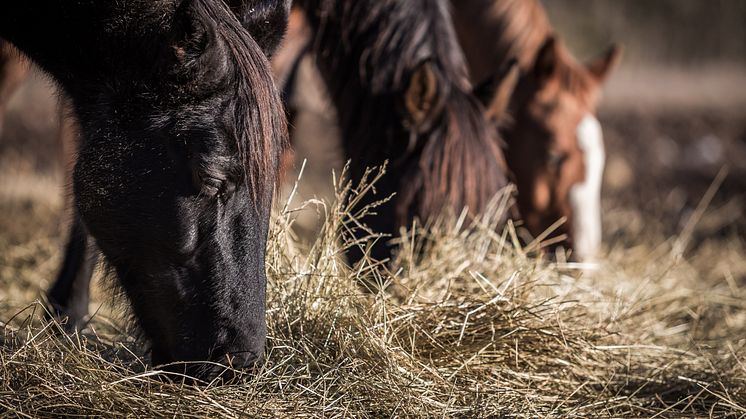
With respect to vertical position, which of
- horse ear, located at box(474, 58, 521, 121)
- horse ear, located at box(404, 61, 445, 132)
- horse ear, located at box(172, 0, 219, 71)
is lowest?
horse ear, located at box(474, 58, 521, 121)

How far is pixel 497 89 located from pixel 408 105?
477 mm

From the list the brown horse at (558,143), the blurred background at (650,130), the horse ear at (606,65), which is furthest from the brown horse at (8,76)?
the horse ear at (606,65)

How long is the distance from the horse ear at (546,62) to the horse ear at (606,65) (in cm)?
Result: 33

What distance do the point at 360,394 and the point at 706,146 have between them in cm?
696

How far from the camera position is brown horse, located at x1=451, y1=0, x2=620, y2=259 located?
11.7ft

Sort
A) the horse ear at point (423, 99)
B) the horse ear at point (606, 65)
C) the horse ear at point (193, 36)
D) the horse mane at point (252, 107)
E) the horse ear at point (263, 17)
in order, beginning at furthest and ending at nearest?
the horse ear at point (606, 65) < the horse ear at point (423, 99) < the horse ear at point (263, 17) < the horse mane at point (252, 107) < the horse ear at point (193, 36)

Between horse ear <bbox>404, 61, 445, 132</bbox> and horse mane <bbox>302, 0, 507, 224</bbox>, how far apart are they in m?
0.02

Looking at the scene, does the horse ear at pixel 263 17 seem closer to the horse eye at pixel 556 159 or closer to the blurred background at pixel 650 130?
the blurred background at pixel 650 130

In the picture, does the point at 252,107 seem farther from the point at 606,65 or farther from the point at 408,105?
the point at 606,65

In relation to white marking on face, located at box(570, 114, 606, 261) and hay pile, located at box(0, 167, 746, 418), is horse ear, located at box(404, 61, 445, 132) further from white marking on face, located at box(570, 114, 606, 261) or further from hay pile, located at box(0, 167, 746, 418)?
white marking on face, located at box(570, 114, 606, 261)

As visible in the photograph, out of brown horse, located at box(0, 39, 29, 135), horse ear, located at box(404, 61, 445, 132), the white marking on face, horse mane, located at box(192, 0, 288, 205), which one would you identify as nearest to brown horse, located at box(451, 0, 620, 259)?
the white marking on face

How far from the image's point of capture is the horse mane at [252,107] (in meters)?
1.90

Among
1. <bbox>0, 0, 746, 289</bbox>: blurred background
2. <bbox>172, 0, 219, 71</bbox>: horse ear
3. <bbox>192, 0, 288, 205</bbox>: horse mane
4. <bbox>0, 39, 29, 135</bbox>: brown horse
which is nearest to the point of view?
<bbox>172, 0, 219, 71</bbox>: horse ear

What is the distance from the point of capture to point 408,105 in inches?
114
